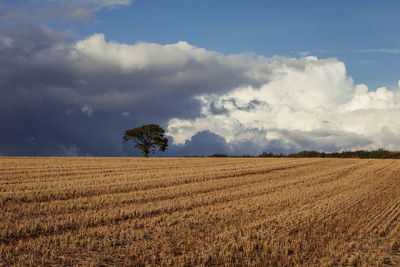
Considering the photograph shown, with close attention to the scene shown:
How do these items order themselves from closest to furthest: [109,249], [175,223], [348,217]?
[109,249], [175,223], [348,217]

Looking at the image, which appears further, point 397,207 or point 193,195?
point 193,195

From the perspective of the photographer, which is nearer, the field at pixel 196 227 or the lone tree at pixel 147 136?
the field at pixel 196 227

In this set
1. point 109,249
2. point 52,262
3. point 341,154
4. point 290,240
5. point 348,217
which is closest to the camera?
point 52,262

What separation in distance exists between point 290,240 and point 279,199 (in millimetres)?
6139

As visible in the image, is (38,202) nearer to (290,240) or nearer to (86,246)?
(86,246)

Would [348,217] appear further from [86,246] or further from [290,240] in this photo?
[86,246]

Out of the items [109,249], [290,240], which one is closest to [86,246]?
[109,249]

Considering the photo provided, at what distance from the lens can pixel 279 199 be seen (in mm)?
15656

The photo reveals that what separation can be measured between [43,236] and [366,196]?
1462cm

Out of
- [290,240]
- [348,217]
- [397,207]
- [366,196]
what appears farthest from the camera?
[366,196]

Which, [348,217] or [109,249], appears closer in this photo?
[109,249]

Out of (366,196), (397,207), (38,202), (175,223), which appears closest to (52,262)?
(175,223)

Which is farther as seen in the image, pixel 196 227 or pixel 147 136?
pixel 147 136

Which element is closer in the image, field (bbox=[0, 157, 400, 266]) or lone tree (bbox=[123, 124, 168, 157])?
field (bbox=[0, 157, 400, 266])
